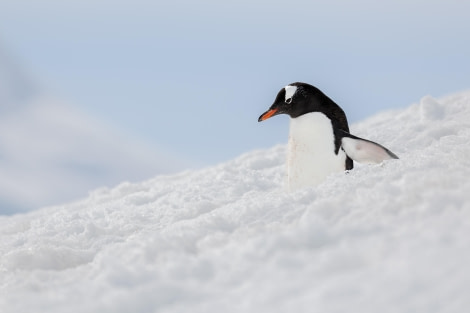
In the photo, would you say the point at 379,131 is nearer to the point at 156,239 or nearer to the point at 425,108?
the point at 425,108

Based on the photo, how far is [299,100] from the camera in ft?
17.8

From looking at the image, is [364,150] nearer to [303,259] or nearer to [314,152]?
[314,152]

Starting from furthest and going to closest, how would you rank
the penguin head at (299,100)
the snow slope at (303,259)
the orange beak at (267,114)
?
the orange beak at (267,114) < the penguin head at (299,100) < the snow slope at (303,259)

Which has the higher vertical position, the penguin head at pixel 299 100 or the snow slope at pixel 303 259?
the penguin head at pixel 299 100

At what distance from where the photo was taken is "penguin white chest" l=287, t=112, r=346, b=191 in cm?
531

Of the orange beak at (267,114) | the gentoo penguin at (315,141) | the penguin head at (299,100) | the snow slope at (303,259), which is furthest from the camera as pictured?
the orange beak at (267,114)

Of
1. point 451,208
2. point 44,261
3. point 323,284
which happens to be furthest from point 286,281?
point 44,261

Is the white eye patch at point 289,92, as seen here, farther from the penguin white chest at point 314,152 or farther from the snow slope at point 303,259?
the snow slope at point 303,259

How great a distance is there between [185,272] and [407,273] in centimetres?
99

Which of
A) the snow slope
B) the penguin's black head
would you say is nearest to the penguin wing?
the penguin's black head

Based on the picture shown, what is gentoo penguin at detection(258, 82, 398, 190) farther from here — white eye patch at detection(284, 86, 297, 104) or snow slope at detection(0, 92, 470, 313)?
snow slope at detection(0, 92, 470, 313)

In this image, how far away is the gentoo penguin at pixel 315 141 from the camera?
5281 millimetres

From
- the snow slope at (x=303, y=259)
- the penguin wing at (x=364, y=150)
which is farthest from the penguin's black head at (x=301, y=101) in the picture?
the snow slope at (x=303, y=259)

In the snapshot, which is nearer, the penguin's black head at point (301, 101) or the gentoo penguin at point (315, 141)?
the gentoo penguin at point (315, 141)
